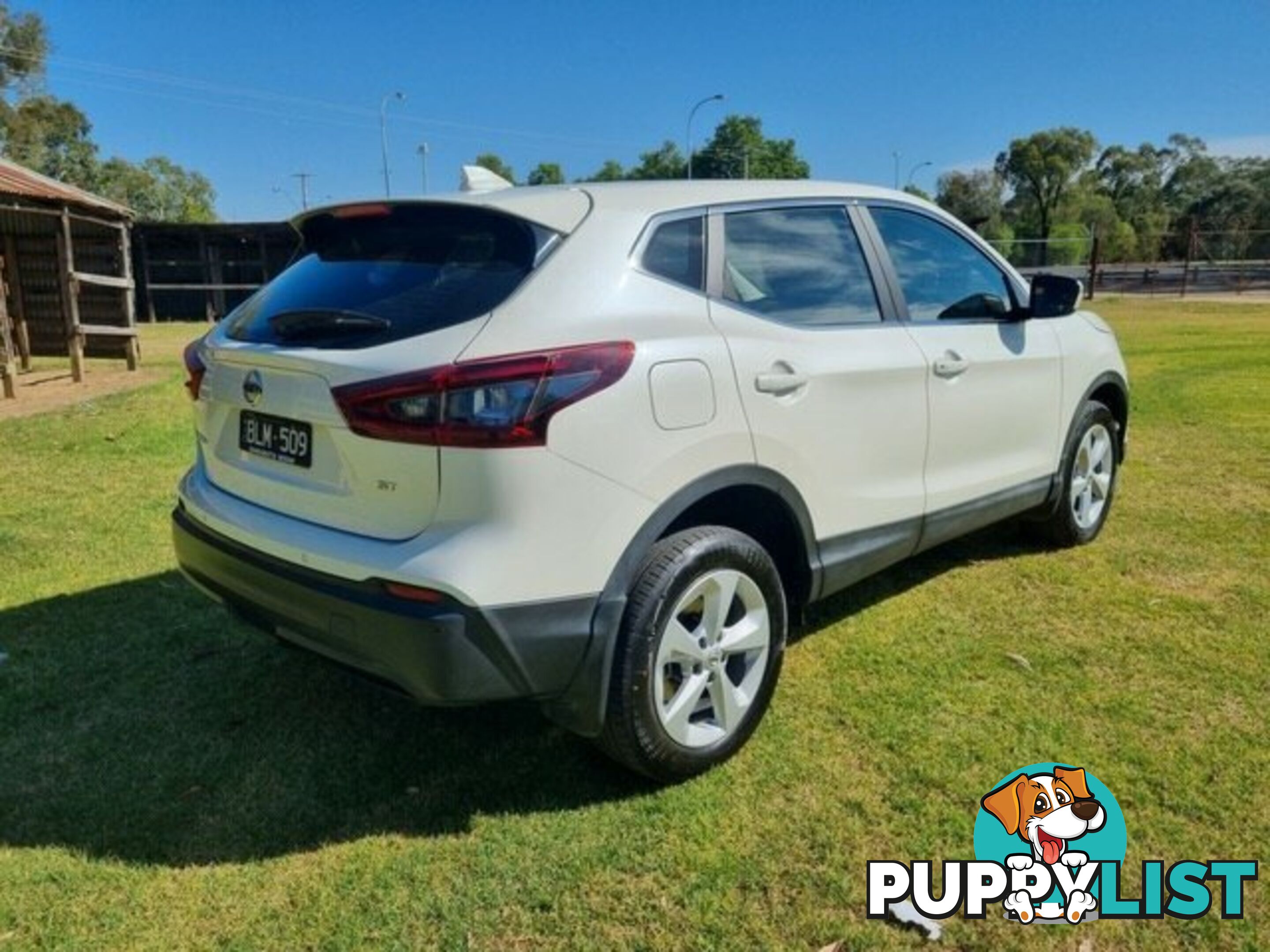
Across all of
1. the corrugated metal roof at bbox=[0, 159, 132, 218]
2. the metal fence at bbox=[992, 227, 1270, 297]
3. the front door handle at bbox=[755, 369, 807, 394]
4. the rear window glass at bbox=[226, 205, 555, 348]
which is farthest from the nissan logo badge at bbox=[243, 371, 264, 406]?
the metal fence at bbox=[992, 227, 1270, 297]

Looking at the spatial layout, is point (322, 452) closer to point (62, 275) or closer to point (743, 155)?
point (62, 275)

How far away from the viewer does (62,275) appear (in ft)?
38.9

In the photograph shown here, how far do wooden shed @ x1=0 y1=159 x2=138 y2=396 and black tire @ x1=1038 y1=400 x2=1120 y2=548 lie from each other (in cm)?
1099

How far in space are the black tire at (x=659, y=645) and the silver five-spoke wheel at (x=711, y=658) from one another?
0.02 metres

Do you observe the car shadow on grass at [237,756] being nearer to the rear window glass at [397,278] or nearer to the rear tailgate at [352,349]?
the rear tailgate at [352,349]

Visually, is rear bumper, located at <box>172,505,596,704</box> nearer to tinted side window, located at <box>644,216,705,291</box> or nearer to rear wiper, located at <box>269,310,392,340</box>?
rear wiper, located at <box>269,310,392,340</box>

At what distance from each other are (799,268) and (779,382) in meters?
0.56

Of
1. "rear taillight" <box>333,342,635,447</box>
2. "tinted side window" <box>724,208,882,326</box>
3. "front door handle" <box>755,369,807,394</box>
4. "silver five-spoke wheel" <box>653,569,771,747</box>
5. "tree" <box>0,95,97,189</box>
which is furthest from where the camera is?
"tree" <box>0,95,97,189</box>

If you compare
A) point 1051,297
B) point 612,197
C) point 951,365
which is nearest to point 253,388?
point 612,197

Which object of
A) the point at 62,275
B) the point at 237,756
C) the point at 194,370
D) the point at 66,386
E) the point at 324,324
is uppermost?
the point at 62,275

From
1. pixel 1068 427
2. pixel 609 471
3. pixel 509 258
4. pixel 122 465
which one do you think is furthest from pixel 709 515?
pixel 122 465

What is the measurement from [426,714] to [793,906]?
151 centimetres

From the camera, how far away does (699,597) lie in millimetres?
2746

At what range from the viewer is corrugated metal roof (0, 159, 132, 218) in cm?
1050
